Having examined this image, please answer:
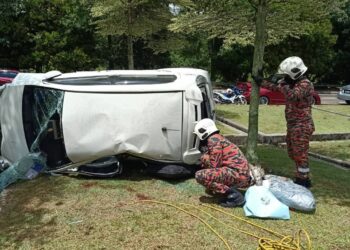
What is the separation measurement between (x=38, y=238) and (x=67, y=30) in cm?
2324

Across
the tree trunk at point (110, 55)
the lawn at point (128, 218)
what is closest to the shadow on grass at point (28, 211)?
the lawn at point (128, 218)

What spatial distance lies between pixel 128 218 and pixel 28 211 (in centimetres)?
123

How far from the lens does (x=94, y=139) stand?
606 cm

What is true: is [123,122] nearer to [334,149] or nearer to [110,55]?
[334,149]

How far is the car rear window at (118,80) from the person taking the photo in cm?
640

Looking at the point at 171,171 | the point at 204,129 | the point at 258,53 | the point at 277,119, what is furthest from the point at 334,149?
the point at 204,129

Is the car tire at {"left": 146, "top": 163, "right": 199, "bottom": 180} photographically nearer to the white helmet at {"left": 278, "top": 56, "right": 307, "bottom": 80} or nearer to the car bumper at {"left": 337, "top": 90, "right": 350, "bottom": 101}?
the white helmet at {"left": 278, "top": 56, "right": 307, "bottom": 80}

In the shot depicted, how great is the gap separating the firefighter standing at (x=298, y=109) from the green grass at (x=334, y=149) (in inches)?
137

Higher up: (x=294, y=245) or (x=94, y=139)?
(x=94, y=139)

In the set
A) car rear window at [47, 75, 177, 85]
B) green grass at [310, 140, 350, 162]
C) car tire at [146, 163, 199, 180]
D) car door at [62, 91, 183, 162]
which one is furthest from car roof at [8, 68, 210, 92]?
green grass at [310, 140, 350, 162]

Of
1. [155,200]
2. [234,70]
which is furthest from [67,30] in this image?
[155,200]

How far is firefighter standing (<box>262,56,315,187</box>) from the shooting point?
6.07 meters

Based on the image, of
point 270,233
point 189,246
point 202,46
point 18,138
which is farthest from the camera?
point 202,46

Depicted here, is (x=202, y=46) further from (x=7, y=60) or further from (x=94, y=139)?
(x=94, y=139)
